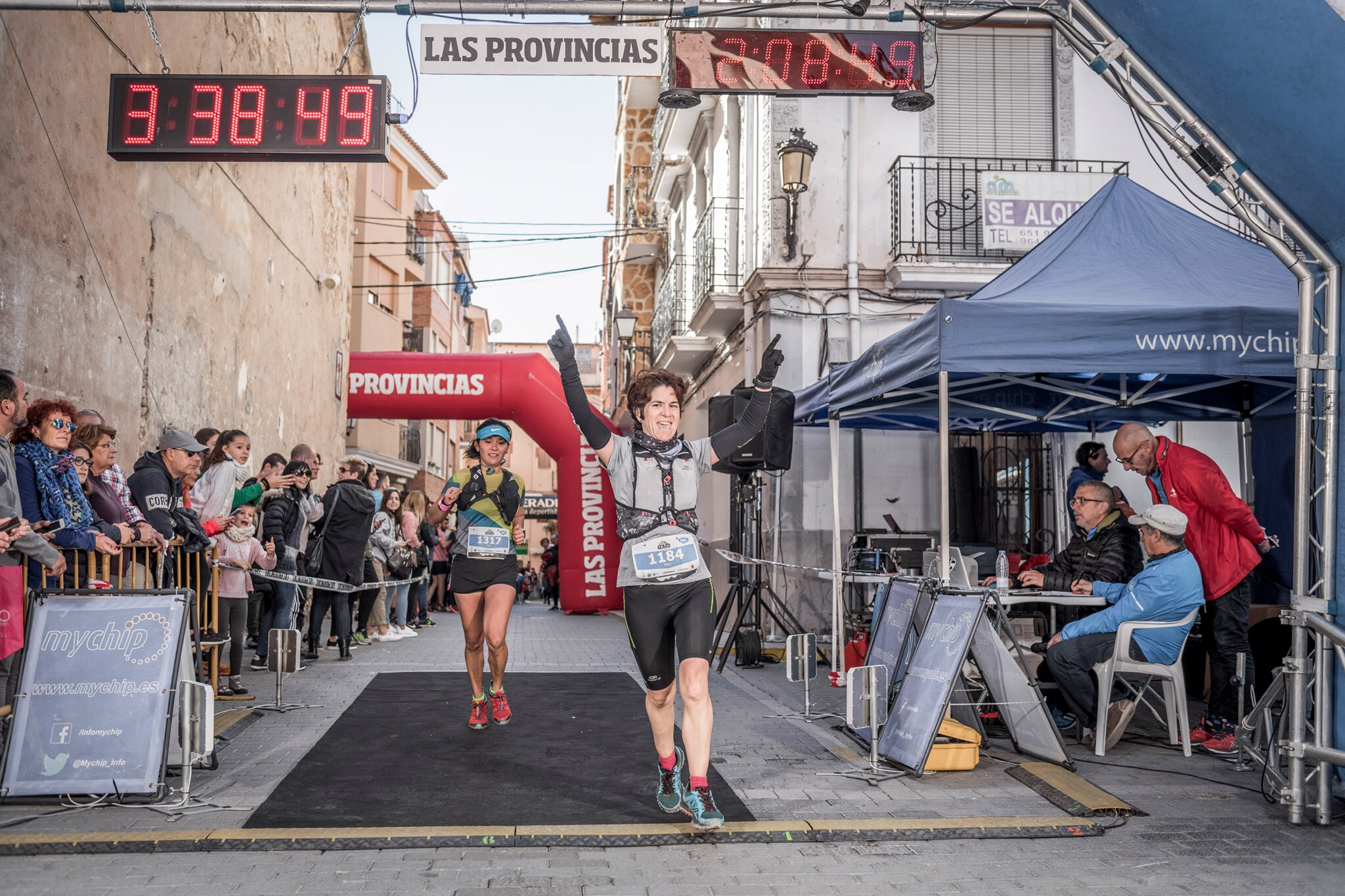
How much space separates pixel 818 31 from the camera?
818 centimetres

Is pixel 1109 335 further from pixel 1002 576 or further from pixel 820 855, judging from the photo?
pixel 820 855

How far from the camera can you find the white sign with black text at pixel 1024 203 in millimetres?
14102

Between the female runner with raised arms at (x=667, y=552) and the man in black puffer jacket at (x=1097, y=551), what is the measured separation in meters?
3.13

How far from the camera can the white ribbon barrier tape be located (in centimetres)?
839

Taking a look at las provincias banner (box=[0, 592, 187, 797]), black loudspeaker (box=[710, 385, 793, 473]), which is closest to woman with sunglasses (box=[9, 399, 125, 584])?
las provincias banner (box=[0, 592, 187, 797])

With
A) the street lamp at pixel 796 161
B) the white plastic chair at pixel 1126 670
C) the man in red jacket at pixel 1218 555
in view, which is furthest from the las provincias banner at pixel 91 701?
the street lamp at pixel 796 161

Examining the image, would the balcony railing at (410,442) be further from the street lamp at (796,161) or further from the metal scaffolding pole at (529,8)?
the metal scaffolding pole at (529,8)

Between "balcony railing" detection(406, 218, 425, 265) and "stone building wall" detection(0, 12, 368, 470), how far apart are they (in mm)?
16167

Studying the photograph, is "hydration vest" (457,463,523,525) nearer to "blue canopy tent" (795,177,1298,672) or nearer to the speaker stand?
"blue canopy tent" (795,177,1298,672)

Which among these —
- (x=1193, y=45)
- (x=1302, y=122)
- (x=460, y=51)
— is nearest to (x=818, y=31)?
(x=460, y=51)

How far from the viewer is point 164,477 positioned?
7.92m

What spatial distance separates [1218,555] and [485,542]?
452cm

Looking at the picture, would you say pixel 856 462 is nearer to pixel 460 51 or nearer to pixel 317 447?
pixel 460 51

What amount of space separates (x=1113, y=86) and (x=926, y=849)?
385 cm
